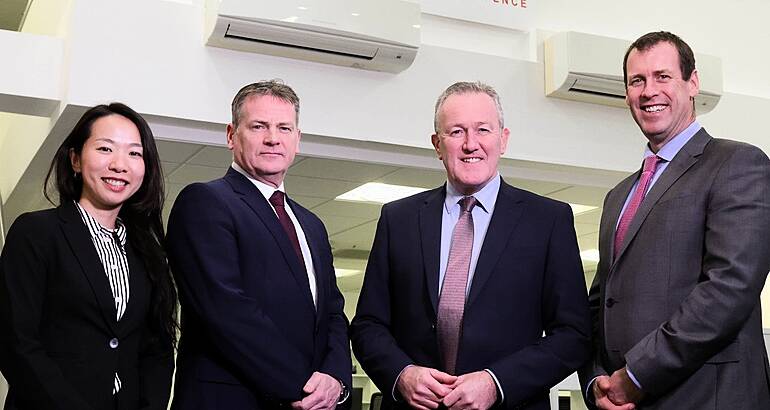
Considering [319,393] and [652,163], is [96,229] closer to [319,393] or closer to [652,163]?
[319,393]

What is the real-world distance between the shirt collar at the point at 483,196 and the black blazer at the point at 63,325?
912 mm

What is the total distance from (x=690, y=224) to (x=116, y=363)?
153 cm

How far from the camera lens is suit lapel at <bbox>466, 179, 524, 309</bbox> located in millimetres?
2346

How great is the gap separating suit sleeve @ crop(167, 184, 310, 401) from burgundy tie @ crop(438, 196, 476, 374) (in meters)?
0.39

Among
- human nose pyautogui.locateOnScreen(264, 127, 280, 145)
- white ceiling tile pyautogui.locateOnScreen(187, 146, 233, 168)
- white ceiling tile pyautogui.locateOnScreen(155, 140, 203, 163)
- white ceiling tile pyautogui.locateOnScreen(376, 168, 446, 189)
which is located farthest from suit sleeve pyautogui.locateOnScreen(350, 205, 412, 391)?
white ceiling tile pyautogui.locateOnScreen(376, 168, 446, 189)

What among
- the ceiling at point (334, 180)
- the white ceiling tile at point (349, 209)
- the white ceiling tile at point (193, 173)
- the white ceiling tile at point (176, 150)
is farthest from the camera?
the white ceiling tile at point (349, 209)

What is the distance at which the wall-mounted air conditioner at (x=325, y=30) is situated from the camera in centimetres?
456

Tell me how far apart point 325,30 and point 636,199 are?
2.64 m

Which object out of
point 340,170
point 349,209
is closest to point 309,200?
point 349,209

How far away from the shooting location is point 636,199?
248 cm

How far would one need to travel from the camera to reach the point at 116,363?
7.11 feet

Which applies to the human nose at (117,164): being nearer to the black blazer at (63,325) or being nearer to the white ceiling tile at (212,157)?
the black blazer at (63,325)

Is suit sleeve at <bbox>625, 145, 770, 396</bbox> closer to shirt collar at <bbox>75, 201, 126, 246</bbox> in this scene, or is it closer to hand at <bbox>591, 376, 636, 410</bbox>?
hand at <bbox>591, 376, 636, 410</bbox>

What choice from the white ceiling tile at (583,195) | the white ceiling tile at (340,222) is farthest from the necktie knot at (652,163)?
the white ceiling tile at (340,222)
